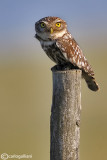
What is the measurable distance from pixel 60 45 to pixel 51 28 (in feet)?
1.13

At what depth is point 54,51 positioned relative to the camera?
6.29m

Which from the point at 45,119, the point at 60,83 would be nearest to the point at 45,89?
the point at 45,119

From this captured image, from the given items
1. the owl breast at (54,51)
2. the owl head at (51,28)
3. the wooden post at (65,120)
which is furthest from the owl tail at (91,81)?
the wooden post at (65,120)

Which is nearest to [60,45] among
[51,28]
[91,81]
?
[51,28]

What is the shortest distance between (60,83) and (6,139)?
19.9 feet

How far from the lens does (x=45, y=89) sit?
15.2 m

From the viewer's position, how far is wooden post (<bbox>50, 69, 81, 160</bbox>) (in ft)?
16.1

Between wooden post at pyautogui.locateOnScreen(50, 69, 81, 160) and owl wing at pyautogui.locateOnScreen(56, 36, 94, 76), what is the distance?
1.17 m

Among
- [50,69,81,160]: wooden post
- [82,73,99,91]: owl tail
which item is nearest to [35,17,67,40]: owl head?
[82,73,99,91]: owl tail

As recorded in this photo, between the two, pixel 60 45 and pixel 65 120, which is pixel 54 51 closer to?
pixel 60 45

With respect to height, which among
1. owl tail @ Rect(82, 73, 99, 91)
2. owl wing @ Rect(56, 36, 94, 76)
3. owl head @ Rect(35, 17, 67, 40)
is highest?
owl head @ Rect(35, 17, 67, 40)

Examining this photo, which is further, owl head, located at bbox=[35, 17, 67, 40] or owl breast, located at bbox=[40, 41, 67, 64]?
owl head, located at bbox=[35, 17, 67, 40]

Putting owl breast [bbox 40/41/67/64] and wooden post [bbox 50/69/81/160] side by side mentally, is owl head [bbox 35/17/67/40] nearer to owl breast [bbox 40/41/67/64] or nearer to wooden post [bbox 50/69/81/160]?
owl breast [bbox 40/41/67/64]

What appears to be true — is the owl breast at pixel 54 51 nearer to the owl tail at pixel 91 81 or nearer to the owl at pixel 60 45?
the owl at pixel 60 45
